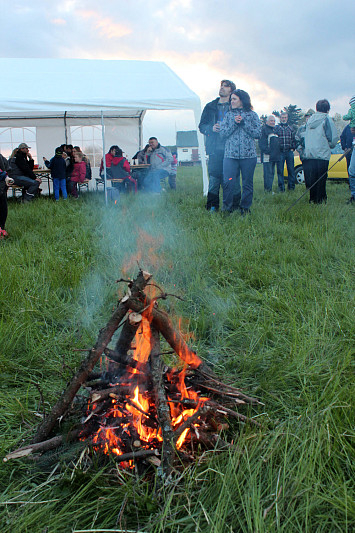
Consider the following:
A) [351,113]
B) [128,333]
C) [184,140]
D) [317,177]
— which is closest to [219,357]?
[128,333]

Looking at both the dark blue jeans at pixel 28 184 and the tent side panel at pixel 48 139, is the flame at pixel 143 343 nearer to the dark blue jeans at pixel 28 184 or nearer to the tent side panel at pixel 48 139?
the dark blue jeans at pixel 28 184

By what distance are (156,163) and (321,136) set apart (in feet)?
21.4

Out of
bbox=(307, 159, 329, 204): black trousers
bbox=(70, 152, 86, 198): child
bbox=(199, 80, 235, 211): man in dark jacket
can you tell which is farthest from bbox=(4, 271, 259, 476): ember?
bbox=(70, 152, 86, 198): child

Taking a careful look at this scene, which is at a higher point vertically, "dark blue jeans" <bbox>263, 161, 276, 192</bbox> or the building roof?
the building roof

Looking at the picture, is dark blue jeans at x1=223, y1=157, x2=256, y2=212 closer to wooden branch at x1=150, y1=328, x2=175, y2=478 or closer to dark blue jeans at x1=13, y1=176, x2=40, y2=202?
wooden branch at x1=150, y1=328, x2=175, y2=478

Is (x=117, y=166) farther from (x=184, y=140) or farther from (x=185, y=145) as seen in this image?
(x=185, y=145)

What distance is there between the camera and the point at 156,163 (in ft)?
44.4

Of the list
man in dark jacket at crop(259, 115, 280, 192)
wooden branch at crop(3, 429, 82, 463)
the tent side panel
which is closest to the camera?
wooden branch at crop(3, 429, 82, 463)

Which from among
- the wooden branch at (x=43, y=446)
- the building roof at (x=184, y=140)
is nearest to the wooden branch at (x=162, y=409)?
the wooden branch at (x=43, y=446)

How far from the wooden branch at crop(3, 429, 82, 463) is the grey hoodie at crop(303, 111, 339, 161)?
25.2 ft

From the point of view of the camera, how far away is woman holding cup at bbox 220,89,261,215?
684cm

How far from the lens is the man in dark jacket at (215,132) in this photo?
24.1 feet

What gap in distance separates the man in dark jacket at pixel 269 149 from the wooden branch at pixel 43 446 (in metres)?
9.89

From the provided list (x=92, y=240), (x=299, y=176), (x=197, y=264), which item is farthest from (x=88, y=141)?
(x=197, y=264)
